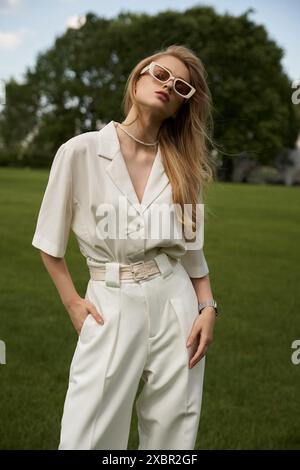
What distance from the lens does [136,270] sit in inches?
99.3

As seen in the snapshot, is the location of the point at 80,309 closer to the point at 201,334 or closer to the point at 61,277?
the point at 61,277

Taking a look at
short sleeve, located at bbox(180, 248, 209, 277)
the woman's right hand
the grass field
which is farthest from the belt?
the grass field

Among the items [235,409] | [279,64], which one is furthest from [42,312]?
[279,64]

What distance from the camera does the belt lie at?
2520 mm

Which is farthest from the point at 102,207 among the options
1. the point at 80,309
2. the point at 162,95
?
the point at 162,95

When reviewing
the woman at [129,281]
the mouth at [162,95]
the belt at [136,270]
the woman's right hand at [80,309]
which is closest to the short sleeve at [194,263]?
the woman at [129,281]

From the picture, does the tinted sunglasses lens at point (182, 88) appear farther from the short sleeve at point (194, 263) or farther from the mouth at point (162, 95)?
the short sleeve at point (194, 263)

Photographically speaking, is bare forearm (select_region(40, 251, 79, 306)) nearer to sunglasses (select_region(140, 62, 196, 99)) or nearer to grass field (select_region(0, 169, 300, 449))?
grass field (select_region(0, 169, 300, 449))

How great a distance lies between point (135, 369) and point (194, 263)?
0.53m

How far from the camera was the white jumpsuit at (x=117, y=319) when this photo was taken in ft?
8.04

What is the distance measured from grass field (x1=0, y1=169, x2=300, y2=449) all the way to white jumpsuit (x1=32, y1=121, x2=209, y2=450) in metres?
0.44

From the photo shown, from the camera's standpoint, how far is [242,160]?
6412 cm

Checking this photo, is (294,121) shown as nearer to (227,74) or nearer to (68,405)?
(227,74)
